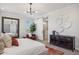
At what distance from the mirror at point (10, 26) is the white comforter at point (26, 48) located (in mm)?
266

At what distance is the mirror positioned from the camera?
68.5 inches

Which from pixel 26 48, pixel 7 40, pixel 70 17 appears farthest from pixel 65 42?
pixel 7 40

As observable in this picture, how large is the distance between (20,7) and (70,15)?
59.0 inches

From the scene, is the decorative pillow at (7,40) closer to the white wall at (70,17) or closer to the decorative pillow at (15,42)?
the decorative pillow at (15,42)

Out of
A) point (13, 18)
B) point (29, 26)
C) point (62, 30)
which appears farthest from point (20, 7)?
point (62, 30)

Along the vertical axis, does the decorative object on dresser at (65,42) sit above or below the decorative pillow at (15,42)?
below

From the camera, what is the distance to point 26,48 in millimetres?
1741

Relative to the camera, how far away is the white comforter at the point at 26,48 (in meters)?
1.57

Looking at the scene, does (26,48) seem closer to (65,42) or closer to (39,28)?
(39,28)

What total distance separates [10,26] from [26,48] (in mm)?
499

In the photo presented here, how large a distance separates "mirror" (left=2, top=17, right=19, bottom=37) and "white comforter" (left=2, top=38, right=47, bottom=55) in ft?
0.87

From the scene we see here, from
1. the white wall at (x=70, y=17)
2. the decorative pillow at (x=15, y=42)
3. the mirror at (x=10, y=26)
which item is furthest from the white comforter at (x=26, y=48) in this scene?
the white wall at (x=70, y=17)
